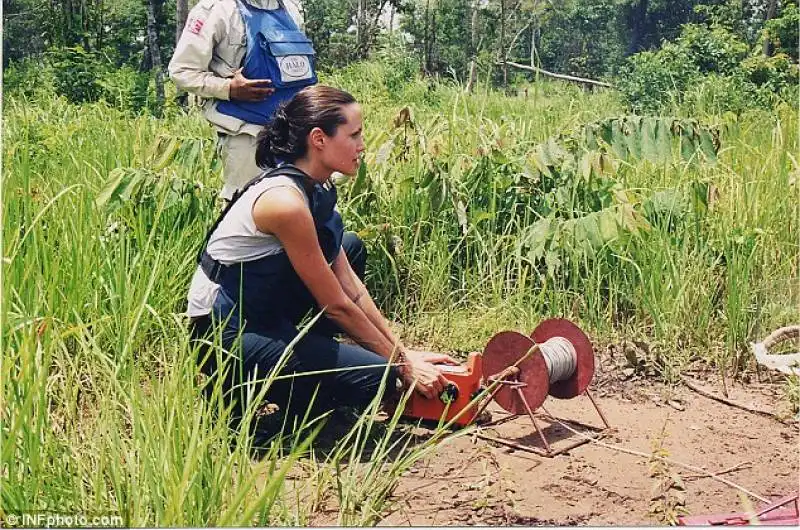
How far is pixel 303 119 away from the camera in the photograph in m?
2.87

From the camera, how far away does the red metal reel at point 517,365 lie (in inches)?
110

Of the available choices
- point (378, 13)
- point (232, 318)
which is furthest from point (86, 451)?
point (378, 13)

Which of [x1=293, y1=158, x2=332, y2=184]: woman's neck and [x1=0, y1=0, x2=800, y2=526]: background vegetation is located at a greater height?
[x1=293, y1=158, x2=332, y2=184]: woman's neck

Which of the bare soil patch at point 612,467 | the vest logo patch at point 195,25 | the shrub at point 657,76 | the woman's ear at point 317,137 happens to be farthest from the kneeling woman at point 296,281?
the shrub at point 657,76

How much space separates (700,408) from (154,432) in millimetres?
1987

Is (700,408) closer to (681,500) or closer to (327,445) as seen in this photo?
(681,500)

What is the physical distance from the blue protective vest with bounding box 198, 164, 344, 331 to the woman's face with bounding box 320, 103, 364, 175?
0.30 ft

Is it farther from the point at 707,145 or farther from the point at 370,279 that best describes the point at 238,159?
the point at 707,145

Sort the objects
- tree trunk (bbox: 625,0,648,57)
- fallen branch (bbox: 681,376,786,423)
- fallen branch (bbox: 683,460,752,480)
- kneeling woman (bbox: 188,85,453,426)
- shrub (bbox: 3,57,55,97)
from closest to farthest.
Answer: fallen branch (bbox: 683,460,752,480), kneeling woman (bbox: 188,85,453,426), fallen branch (bbox: 681,376,786,423), shrub (bbox: 3,57,55,97), tree trunk (bbox: 625,0,648,57)

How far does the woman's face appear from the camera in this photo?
2.86 metres

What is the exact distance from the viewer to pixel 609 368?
11.7ft

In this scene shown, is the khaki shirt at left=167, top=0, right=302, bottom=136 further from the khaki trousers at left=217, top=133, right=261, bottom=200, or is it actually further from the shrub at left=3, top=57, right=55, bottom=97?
the shrub at left=3, top=57, right=55, bottom=97

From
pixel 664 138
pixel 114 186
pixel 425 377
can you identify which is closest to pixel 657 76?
pixel 664 138

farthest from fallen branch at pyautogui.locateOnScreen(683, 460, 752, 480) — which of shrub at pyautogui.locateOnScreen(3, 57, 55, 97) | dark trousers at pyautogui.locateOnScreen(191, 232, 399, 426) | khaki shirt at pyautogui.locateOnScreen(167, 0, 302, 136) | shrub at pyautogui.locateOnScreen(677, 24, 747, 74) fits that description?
shrub at pyautogui.locateOnScreen(677, 24, 747, 74)
